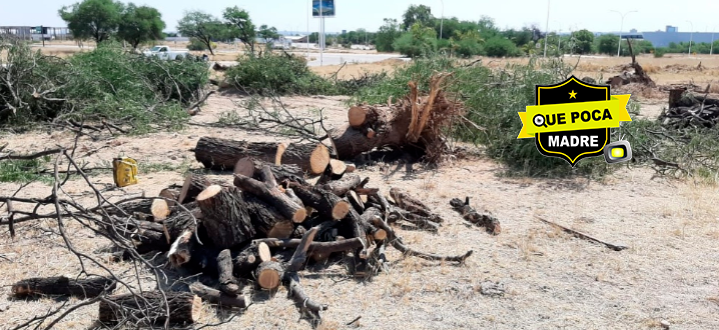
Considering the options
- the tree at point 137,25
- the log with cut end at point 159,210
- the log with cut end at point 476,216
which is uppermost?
the tree at point 137,25

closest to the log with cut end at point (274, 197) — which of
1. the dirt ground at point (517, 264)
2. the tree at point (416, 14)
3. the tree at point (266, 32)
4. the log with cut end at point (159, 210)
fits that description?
the dirt ground at point (517, 264)

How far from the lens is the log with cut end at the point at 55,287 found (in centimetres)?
418

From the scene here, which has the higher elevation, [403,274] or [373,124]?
[373,124]

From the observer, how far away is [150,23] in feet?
146

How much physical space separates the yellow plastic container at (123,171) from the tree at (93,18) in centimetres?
3890

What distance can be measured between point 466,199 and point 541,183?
1.65 m

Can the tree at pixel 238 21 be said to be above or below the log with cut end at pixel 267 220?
above

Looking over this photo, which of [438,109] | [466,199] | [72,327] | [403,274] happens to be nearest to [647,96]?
[438,109]

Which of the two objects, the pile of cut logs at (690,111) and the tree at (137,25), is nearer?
the pile of cut logs at (690,111)

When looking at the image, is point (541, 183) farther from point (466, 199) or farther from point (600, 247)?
point (600, 247)

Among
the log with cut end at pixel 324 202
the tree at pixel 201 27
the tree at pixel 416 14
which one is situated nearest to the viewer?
the log with cut end at pixel 324 202

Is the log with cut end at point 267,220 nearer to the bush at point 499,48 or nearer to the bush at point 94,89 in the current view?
the bush at point 94,89

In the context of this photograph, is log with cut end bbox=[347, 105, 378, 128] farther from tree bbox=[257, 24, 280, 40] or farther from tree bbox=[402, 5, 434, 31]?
tree bbox=[402, 5, 434, 31]

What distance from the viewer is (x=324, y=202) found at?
4.98 metres
